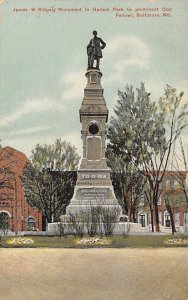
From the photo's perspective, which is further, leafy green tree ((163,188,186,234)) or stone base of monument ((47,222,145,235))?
stone base of monument ((47,222,145,235))

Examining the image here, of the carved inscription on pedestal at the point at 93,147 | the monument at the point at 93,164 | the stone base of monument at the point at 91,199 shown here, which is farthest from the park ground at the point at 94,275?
the carved inscription on pedestal at the point at 93,147

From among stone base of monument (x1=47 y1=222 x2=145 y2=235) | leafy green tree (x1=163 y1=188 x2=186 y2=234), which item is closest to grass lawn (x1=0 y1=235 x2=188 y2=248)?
stone base of monument (x1=47 y1=222 x2=145 y2=235)

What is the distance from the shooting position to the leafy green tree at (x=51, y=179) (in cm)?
1075

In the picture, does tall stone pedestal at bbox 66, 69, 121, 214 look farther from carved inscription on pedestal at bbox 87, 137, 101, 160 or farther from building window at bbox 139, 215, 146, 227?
building window at bbox 139, 215, 146, 227

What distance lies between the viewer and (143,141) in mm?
11039

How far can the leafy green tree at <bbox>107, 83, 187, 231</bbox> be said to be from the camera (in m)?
9.62

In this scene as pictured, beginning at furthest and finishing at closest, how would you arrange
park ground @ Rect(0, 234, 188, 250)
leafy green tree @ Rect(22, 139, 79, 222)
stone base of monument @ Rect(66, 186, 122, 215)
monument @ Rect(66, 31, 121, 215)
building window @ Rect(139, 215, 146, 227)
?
monument @ Rect(66, 31, 121, 215) < stone base of monument @ Rect(66, 186, 122, 215) < building window @ Rect(139, 215, 146, 227) < leafy green tree @ Rect(22, 139, 79, 222) < park ground @ Rect(0, 234, 188, 250)

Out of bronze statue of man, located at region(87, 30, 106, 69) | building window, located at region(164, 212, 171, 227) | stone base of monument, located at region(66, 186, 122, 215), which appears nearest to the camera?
bronze statue of man, located at region(87, 30, 106, 69)

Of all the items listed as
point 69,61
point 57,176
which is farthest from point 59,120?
point 57,176

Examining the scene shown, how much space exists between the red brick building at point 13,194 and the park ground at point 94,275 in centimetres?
98

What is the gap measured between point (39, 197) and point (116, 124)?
8.17 ft

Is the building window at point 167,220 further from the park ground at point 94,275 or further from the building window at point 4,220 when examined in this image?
the building window at point 4,220

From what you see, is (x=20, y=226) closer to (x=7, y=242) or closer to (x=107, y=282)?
(x=7, y=242)

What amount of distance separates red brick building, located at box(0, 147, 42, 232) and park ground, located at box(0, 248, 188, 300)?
0.98 metres
